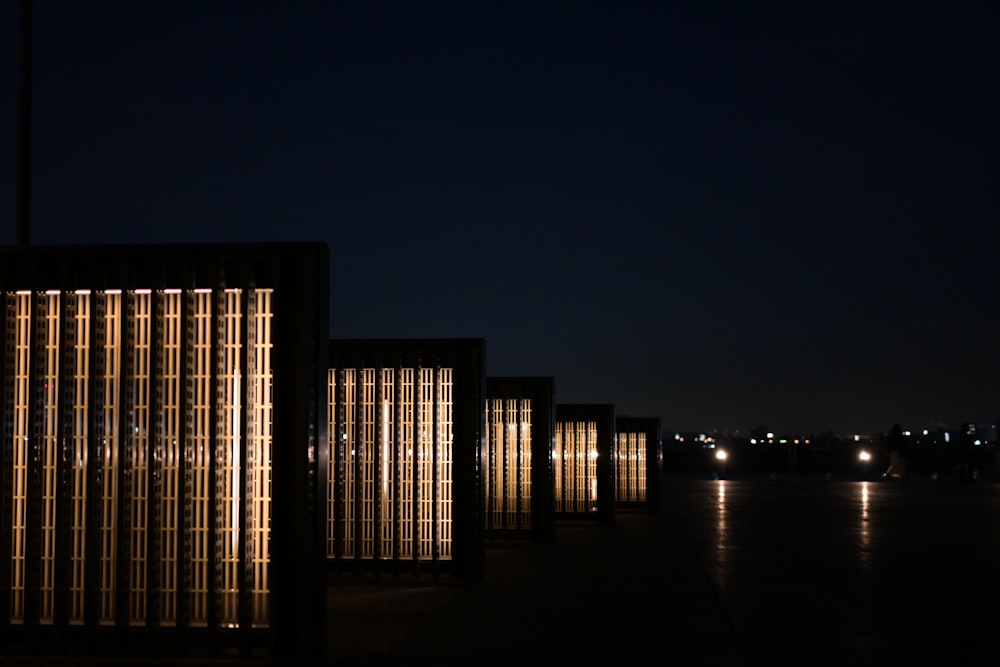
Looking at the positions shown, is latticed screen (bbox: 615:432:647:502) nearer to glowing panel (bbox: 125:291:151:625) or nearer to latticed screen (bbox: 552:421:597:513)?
latticed screen (bbox: 552:421:597:513)

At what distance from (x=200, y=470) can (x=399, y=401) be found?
229 inches

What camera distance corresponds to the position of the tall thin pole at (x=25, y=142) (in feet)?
46.5

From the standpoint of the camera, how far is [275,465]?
31.9 feet

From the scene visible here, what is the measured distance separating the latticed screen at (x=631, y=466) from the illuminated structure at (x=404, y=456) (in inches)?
593

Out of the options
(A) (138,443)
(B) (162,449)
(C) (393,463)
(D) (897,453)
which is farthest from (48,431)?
(D) (897,453)

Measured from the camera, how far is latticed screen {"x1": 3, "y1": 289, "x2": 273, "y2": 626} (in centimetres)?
988

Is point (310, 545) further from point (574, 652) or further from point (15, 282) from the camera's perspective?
point (15, 282)

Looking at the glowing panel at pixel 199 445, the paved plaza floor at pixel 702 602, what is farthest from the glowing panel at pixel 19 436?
the paved plaza floor at pixel 702 602

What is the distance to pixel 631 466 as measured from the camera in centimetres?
3058

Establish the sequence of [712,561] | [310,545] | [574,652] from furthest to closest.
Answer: [712,561], [574,652], [310,545]

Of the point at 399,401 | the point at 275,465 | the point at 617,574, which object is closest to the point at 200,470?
the point at 275,465

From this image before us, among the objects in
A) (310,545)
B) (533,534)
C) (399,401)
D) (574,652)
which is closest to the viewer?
(310,545)

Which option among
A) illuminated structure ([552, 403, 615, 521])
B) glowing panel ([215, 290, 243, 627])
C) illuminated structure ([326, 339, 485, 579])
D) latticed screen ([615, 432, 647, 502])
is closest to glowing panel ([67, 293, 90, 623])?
glowing panel ([215, 290, 243, 627])

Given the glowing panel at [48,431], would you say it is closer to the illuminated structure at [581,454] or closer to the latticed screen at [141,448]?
the latticed screen at [141,448]
